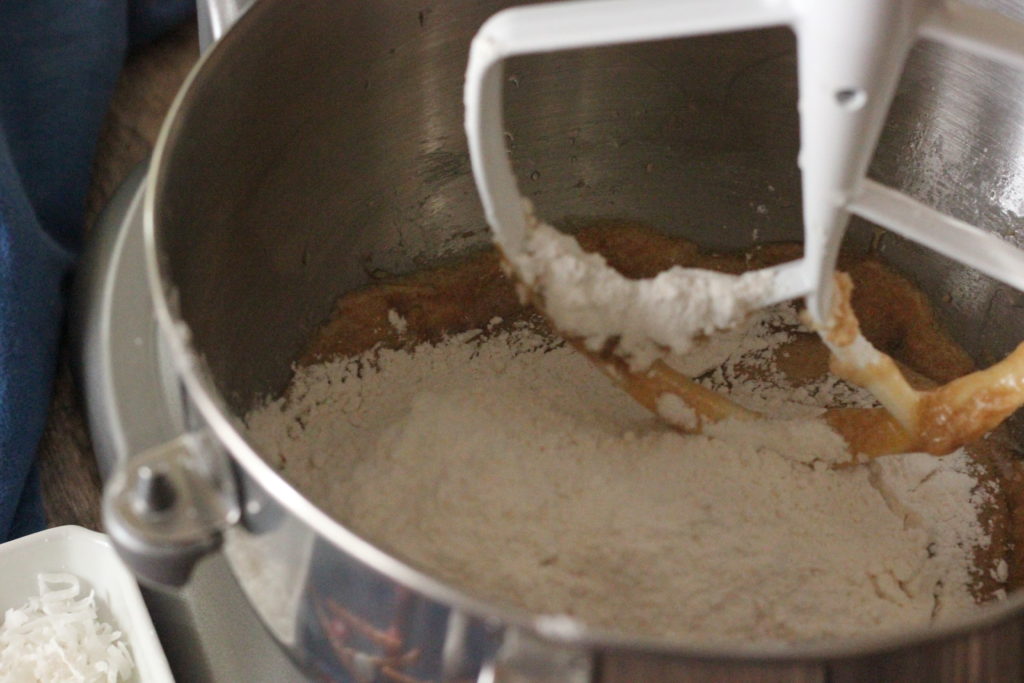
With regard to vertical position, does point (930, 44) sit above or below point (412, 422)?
above

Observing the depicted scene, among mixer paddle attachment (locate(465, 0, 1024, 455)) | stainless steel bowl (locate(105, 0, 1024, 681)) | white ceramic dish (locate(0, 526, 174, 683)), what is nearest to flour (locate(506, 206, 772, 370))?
mixer paddle attachment (locate(465, 0, 1024, 455))

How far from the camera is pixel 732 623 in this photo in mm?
582

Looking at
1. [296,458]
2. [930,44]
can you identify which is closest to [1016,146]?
[930,44]

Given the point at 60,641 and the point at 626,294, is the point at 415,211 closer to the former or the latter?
the point at 626,294

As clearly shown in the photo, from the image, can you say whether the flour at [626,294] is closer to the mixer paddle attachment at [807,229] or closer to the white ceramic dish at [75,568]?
the mixer paddle attachment at [807,229]

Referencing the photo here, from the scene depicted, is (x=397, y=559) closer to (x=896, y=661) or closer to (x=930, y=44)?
(x=896, y=661)

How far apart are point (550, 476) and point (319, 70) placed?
0.91ft

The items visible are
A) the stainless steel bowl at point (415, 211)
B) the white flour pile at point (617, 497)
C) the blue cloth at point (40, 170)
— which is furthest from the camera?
the blue cloth at point (40, 170)

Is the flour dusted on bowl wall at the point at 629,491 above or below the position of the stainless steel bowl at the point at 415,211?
below

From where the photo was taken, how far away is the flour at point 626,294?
59 centimetres

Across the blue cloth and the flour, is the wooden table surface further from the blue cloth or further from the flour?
the flour

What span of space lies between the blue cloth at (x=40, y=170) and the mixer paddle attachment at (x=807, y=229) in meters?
0.36

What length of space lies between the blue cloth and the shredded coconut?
0.09 metres

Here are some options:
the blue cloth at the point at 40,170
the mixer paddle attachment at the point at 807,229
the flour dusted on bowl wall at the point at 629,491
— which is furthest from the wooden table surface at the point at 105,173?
the mixer paddle attachment at the point at 807,229
